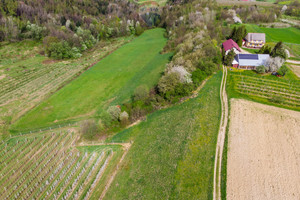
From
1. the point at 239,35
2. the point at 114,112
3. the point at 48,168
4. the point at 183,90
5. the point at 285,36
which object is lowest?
the point at 48,168

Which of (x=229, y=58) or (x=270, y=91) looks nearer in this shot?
(x=270, y=91)

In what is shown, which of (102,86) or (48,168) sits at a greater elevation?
(102,86)

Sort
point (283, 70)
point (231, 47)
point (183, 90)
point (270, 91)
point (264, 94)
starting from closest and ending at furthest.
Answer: point (264, 94), point (270, 91), point (183, 90), point (283, 70), point (231, 47)

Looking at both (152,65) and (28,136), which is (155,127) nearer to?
(28,136)

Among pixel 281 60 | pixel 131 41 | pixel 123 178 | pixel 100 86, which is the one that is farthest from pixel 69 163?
pixel 131 41

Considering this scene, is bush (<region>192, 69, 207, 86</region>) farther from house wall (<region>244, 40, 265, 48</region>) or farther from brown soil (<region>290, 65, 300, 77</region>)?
house wall (<region>244, 40, 265, 48</region>)

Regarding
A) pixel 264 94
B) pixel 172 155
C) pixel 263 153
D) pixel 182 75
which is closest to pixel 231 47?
pixel 264 94

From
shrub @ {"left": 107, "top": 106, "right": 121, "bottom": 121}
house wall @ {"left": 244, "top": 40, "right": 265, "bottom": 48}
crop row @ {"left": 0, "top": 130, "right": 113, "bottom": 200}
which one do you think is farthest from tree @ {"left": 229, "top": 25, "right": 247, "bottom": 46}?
crop row @ {"left": 0, "top": 130, "right": 113, "bottom": 200}

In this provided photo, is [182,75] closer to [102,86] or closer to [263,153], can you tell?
[263,153]
